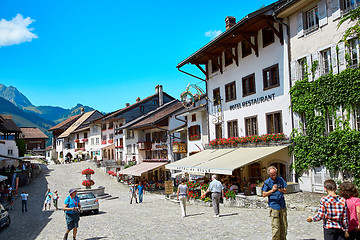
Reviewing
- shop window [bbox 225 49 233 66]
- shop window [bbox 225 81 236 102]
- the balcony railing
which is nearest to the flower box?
the balcony railing

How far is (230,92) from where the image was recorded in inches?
1018

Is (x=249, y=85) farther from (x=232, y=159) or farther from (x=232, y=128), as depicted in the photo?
(x=232, y=159)

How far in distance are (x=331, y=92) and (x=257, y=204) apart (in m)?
6.80

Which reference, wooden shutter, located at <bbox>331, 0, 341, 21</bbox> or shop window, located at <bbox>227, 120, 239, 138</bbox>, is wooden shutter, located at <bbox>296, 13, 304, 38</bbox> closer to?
wooden shutter, located at <bbox>331, 0, 341, 21</bbox>

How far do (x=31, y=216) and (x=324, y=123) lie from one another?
19.0 meters

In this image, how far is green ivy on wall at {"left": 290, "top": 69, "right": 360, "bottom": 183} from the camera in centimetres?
1538

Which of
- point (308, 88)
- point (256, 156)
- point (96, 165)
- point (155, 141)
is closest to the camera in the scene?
point (308, 88)

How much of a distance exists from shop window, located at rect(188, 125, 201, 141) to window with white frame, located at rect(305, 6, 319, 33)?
15341 mm

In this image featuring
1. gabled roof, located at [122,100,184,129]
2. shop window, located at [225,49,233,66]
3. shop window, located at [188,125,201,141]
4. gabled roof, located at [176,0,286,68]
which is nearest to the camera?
gabled roof, located at [176,0,286,68]

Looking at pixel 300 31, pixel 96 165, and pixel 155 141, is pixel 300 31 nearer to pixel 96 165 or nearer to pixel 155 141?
pixel 155 141

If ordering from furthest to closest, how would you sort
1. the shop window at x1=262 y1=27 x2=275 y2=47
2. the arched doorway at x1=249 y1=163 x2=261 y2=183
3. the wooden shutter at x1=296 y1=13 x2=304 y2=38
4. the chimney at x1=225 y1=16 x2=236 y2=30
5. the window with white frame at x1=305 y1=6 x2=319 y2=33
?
the chimney at x1=225 y1=16 x2=236 y2=30 < the arched doorway at x1=249 y1=163 x2=261 y2=183 < the shop window at x1=262 y1=27 x2=275 y2=47 < the wooden shutter at x1=296 y1=13 x2=304 y2=38 < the window with white frame at x1=305 y1=6 x2=319 y2=33

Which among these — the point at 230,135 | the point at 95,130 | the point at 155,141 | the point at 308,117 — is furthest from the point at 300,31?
the point at 95,130

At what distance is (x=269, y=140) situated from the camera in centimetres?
2089

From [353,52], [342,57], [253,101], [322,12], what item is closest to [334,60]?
[342,57]
